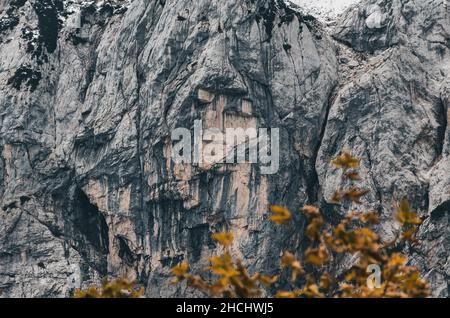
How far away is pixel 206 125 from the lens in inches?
2360

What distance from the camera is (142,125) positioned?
6197 cm

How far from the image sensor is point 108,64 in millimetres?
64625

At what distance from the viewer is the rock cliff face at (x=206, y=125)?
59062 millimetres

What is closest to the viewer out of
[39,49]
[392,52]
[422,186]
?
[422,186]

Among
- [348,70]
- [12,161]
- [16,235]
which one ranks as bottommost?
[16,235]

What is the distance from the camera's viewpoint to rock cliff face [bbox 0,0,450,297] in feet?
194

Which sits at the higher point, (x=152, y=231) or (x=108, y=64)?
(x=108, y=64)

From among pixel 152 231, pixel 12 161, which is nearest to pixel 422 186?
pixel 152 231

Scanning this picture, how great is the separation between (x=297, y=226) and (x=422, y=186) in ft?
25.3
